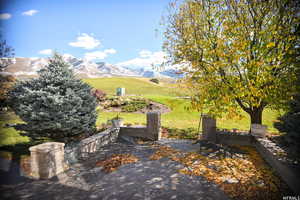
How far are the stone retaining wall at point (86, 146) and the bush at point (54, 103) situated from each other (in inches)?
23.5

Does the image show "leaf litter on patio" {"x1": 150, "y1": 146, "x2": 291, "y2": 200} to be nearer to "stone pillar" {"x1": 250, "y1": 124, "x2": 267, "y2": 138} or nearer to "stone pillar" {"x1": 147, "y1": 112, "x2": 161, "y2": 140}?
"stone pillar" {"x1": 250, "y1": 124, "x2": 267, "y2": 138}

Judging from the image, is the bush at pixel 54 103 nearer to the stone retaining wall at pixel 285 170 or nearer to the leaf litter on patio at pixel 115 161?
the leaf litter on patio at pixel 115 161

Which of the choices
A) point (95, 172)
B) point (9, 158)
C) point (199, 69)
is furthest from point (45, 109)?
point (199, 69)

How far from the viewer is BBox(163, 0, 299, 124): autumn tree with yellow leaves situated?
6258 millimetres

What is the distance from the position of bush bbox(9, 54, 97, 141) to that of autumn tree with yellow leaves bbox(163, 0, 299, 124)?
5070mm

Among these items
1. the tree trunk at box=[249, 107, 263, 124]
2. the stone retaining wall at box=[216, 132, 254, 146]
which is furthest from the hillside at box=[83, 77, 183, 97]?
the stone retaining wall at box=[216, 132, 254, 146]

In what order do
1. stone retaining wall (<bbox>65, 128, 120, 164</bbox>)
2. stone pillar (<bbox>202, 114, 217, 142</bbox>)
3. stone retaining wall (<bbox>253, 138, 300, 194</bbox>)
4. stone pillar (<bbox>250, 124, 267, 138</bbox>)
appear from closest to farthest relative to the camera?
1. stone retaining wall (<bbox>253, 138, 300, 194</bbox>)
2. stone retaining wall (<bbox>65, 128, 120, 164</bbox>)
3. stone pillar (<bbox>250, 124, 267, 138</bbox>)
4. stone pillar (<bbox>202, 114, 217, 142</bbox>)

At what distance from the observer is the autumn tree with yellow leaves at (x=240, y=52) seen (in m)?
6.26

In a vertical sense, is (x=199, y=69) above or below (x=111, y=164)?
above

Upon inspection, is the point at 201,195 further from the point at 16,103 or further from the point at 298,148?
the point at 16,103

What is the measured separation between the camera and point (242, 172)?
5.07 metres

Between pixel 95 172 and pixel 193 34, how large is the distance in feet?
25.3

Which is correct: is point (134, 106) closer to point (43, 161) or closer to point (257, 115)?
point (257, 115)

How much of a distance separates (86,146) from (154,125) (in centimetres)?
382
